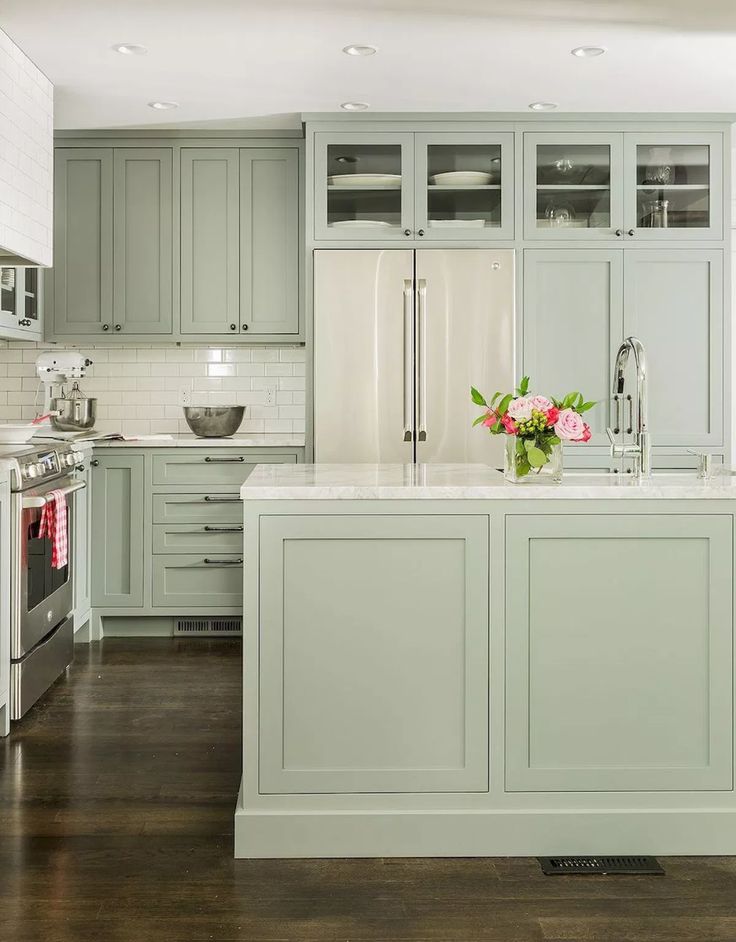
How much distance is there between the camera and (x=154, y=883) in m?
2.23

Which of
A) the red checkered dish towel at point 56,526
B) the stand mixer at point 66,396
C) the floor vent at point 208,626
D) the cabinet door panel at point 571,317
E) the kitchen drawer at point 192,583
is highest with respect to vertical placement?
the cabinet door panel at point 571,317

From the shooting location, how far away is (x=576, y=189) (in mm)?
4520

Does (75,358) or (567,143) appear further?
(75,358)

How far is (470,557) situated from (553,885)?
805 millimetres

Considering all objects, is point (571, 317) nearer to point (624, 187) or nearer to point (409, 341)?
point (624, 187)

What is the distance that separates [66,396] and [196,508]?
1093 millimetres

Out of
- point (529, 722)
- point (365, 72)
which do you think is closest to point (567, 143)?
point (365, 72)

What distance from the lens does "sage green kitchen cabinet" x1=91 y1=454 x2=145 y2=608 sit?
4.63 m

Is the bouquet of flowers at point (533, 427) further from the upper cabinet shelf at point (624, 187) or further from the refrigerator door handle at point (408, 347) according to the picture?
the upper cabinet shelf at point (624, 187)

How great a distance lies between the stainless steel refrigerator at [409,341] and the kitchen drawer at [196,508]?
0.63m

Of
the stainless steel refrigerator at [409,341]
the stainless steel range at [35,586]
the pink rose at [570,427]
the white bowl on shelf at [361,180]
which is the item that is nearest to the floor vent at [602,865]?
the pink rose at [570,427]

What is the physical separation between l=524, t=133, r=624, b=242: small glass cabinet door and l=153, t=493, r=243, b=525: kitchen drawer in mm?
1959

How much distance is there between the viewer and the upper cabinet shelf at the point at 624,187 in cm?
450

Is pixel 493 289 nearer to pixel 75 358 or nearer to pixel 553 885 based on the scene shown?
pixel 75 358
